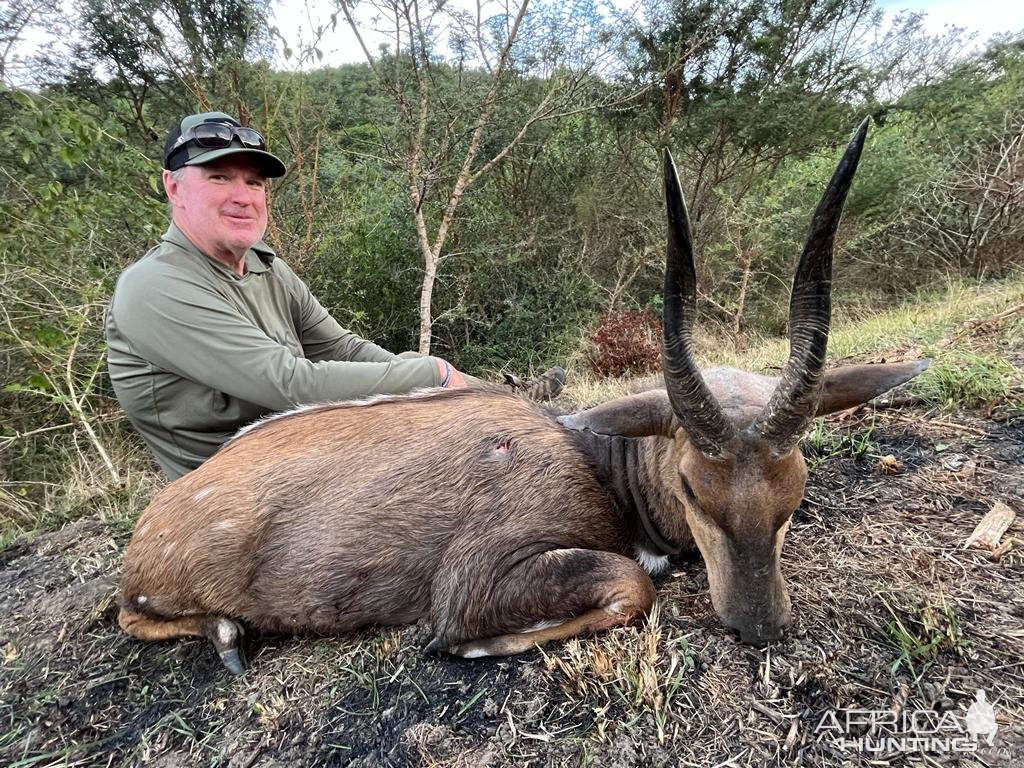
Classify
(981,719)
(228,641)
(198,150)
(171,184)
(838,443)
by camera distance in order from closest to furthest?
(981,719), (228,641), (838,443), (198,150), (171,184)

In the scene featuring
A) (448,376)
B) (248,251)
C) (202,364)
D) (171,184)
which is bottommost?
(448,376)

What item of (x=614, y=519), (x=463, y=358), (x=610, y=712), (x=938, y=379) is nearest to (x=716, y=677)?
(x=610, y=712)

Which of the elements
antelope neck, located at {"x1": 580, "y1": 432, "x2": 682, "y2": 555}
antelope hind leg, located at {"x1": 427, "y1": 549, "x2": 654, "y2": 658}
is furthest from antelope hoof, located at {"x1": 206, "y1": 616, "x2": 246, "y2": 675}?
antelope neck, located at {"x1": 580, "y1": 432, "x2": 682, "y2": 555}

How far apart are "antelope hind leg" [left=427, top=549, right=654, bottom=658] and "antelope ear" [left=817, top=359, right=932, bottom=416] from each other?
114 centimetres

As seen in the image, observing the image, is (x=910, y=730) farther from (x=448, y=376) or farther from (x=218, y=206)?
(x=218, y=206)

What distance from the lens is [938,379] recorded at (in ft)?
Result: 12.2

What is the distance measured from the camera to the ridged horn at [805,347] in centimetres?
200

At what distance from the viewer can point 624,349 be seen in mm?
8328

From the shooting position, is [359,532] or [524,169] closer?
[359,532]

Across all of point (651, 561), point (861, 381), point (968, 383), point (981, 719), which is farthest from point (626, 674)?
point (968, 383)

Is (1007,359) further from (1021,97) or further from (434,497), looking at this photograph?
(1021,97)

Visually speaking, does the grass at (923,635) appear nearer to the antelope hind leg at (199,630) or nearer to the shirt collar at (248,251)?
the antelope hind leg at (199,630)

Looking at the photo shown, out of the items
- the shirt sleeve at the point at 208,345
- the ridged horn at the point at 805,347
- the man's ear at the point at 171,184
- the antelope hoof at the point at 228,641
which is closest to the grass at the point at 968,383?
the ridged horn at the point at 805,347

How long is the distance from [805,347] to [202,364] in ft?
10.1
